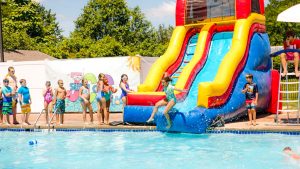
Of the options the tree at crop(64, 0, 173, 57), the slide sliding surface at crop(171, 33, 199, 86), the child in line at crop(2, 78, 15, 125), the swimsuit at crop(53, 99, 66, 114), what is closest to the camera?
the swimsuit at crop(53, 99, 66, 114)

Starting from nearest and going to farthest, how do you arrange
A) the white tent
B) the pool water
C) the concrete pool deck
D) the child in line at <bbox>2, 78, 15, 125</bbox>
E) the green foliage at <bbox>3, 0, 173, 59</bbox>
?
1. the pool water
2. the white tent
3. the concrete pool deck
4. the child in line at <bbox>2, 78, 15, 125</bbox>
5. the green foliage at <bbox>3, 0, 173, 59</bbox>

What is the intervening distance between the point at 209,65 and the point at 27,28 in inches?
1868

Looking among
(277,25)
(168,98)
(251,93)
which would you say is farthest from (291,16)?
(277,25)

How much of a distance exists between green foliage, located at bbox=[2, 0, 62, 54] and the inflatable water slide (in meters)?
36.6

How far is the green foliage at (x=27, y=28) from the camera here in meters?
51.6

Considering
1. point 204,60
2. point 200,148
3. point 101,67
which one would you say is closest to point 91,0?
point 101,67

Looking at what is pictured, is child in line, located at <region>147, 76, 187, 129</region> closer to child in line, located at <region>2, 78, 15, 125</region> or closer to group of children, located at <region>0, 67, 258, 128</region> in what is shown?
group of children, located at <region>0, 67, 258, 128</region>

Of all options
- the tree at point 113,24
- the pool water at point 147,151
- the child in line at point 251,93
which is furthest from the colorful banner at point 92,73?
the tree at point 113,24

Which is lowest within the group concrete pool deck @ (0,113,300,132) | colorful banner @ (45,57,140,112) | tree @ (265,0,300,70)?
concrete pool deck @ (0,113,300,132)

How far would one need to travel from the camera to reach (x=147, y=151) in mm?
9828

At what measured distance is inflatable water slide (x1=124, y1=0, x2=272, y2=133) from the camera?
11930 mm

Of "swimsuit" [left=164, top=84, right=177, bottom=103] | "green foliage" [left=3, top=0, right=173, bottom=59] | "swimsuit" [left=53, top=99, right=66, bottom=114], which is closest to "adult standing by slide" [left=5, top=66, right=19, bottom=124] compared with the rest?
"swimsuit" [left=53, top=99, right=66, bottom=114]

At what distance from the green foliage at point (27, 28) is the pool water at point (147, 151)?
3940 centimetres

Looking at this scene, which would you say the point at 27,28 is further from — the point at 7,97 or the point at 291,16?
the point at 291,16
